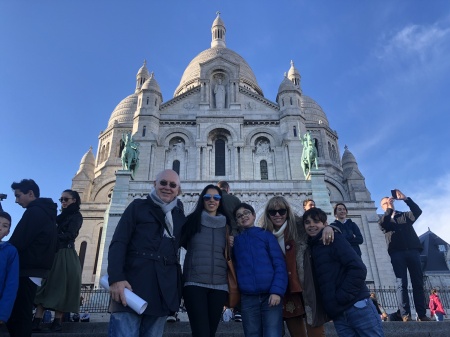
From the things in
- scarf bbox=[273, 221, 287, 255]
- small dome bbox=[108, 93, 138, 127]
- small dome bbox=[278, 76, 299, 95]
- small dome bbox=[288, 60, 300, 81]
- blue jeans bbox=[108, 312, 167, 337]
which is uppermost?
small dome bbox=[288, 60, 300, 81]

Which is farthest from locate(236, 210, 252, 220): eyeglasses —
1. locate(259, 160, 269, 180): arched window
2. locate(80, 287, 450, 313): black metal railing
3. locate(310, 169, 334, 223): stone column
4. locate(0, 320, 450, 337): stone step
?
locate(259, 160, 269, 180): arched window

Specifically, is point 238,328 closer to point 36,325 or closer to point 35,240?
point 36,325

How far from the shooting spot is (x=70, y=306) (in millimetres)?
6293

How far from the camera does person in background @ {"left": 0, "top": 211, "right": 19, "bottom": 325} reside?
458cm

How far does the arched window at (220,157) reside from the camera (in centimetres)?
2398

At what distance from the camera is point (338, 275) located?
4719 mm

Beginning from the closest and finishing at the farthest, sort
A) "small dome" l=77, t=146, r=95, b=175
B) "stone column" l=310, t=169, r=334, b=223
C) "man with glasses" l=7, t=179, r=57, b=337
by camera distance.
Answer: "man with glasses" l=7, t=179, r=57, b=337
"stone column" l=310, t=169, r=334, b=223
"small dome" l=77, t=146, r=95, b=175

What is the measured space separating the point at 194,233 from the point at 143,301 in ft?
3.99

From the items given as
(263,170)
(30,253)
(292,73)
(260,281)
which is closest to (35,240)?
(30,253)

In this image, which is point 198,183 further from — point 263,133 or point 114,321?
point 114,321

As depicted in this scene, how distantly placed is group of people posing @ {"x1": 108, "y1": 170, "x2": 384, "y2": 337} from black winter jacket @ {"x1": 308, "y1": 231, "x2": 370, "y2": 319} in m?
0.01

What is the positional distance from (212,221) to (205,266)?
60 cm

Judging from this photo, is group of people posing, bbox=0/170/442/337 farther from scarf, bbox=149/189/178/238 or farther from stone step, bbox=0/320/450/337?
stone step, bbox=0/320/450/337

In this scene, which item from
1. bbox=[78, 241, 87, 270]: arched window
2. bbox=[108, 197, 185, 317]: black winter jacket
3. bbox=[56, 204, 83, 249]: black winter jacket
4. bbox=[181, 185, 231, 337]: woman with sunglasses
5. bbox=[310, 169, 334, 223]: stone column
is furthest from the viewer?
bbox=[78, 241, 87, 270]: arched window
